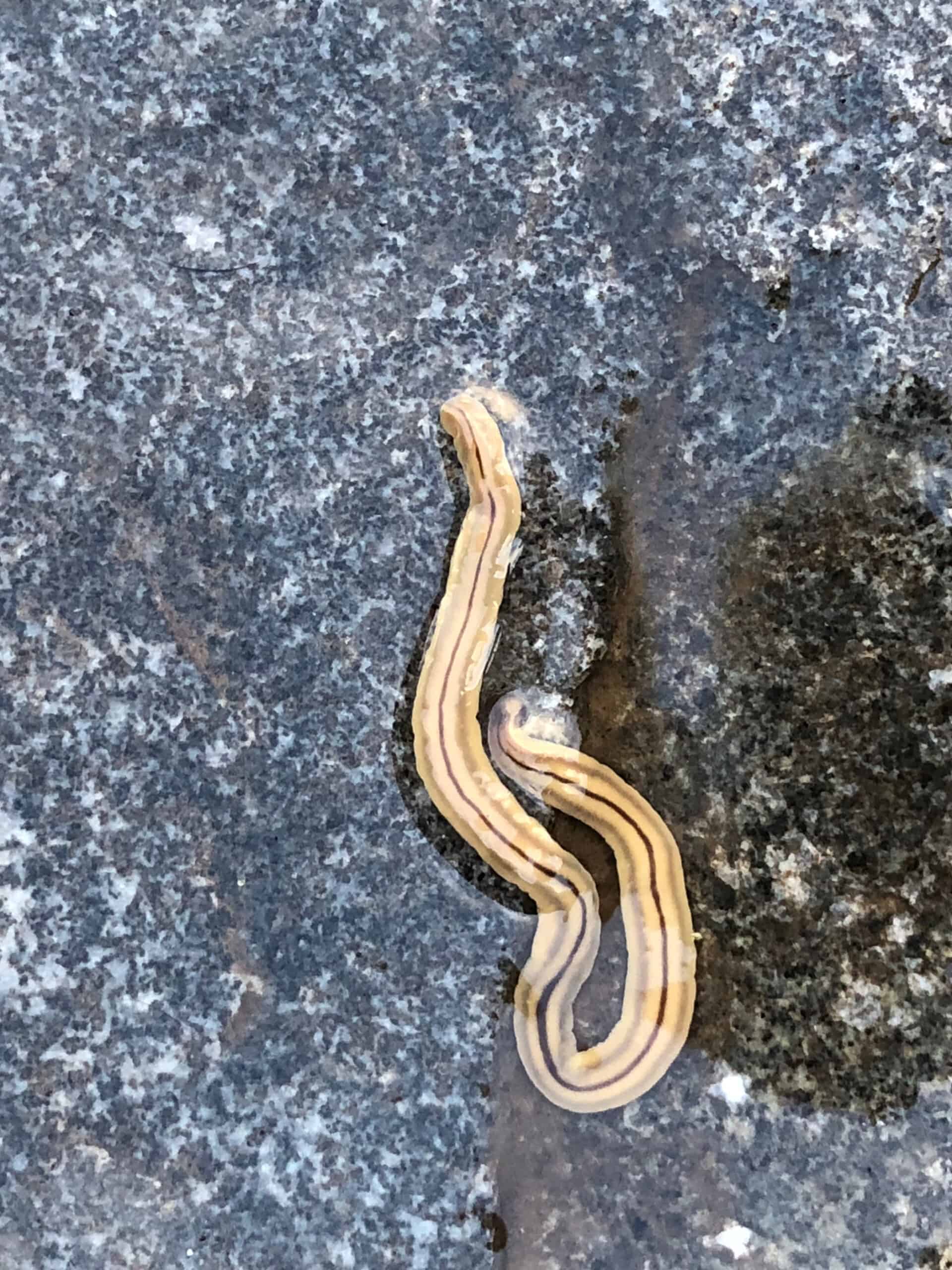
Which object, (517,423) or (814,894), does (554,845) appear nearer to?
(814,894)

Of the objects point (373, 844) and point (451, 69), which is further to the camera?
point (451, 69)

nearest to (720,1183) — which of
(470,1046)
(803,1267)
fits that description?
(803,1267)

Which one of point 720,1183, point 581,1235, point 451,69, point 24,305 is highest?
point 451,69

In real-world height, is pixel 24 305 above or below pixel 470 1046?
above

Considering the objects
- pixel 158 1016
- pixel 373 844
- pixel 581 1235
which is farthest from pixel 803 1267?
pixel 158 1016

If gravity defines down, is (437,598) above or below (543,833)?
above

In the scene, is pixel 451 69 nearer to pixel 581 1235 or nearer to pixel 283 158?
pixel 283 158
